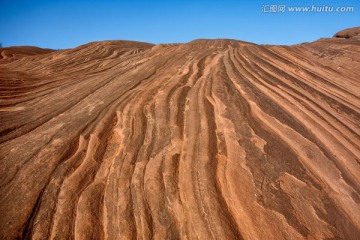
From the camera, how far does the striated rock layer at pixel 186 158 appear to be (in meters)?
2.92

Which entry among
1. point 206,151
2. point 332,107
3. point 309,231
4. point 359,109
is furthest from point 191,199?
point 359,109

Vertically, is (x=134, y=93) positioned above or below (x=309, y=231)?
above

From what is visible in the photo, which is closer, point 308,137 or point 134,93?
point 308,137

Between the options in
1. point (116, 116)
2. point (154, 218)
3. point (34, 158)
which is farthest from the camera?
point (116, 116)

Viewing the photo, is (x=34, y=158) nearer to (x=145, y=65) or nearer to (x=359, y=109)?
(x=145, y=65)

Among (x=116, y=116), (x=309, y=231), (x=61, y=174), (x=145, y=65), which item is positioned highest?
(x=145, y=65)

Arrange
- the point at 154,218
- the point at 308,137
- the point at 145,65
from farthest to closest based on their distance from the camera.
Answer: the point at 145,65
the point at 308,137
the point at 154,218

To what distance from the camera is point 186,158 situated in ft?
12.6

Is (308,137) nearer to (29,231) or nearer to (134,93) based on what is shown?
(134,93)

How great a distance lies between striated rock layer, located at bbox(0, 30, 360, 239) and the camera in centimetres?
292

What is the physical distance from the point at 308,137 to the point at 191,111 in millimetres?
2223

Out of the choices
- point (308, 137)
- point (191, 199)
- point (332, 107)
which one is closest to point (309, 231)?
point (191, 199)

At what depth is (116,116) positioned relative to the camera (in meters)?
5.17

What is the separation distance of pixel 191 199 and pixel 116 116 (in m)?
2.71
